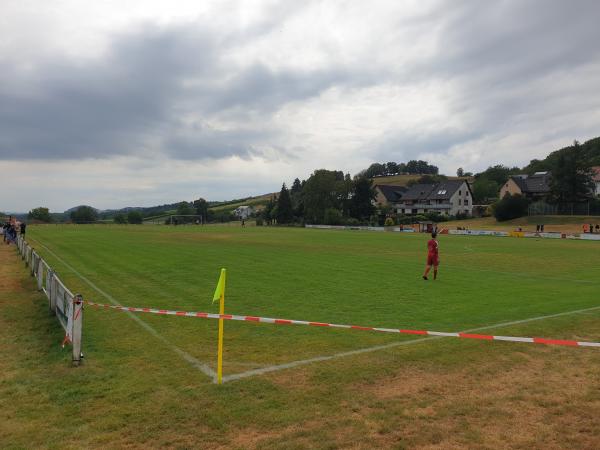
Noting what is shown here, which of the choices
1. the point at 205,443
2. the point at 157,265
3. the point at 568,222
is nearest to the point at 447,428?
the point at 205,443

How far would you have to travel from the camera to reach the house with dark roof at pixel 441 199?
102 metres

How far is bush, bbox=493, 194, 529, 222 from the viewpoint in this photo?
246ft

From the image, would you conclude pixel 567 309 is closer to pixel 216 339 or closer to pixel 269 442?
pixel 216 339

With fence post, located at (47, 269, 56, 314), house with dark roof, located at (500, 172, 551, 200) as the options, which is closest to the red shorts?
fence post, located at (47, 269, 56, 314)

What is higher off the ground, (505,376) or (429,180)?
(429,180)

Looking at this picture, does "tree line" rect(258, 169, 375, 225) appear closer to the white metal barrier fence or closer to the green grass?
the green grass

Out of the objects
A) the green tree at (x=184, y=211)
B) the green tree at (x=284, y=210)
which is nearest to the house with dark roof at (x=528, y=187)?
the green tree at (x=284, y=210)

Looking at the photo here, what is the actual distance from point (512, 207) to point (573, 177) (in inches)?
437

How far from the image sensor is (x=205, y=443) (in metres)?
4.70

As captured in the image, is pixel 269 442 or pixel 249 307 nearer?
pixel 269 442

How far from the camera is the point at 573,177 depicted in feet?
242

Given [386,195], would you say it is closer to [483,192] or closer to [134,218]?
[483,192]

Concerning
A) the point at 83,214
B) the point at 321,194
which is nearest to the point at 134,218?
the point at 83,214

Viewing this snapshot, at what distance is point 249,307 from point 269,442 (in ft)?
23.1
